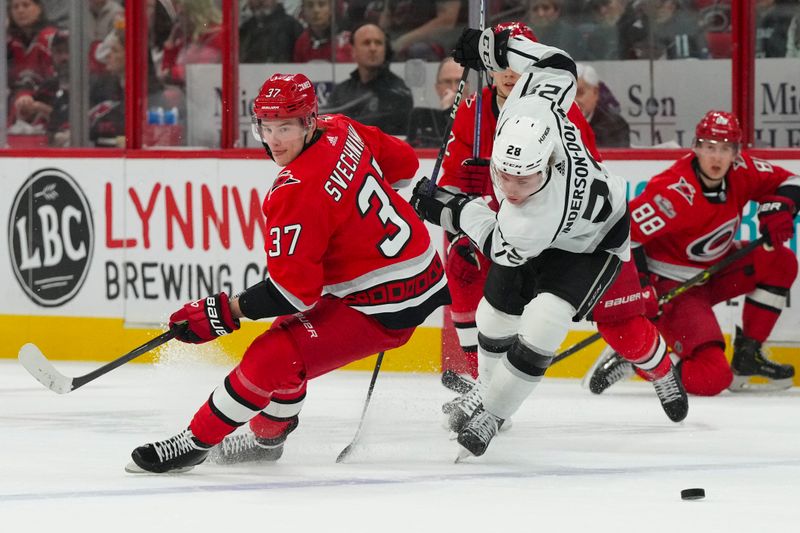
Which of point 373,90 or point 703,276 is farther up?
point 373,90

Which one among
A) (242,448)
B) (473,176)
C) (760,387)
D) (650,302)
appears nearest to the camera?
(242,448)

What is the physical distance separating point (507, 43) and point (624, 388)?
1.91 meters

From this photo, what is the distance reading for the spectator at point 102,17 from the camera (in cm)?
676

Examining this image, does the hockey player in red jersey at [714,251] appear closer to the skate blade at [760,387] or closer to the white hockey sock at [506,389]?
the skate blade at [760,387]

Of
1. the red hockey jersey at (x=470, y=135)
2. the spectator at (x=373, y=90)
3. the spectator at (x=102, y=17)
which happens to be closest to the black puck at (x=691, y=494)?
the red hockey jersey at (x=470, y=135)

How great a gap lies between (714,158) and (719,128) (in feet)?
0.35

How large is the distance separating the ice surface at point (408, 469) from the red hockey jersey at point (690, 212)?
20.0 inches

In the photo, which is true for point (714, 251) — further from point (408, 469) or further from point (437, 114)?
point (408, 469)

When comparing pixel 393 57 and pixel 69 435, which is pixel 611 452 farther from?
pixel 393 57

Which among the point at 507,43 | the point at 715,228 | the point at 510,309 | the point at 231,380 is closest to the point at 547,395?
the point at 715,228

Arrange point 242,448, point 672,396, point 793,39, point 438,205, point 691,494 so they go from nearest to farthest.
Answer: point 691,494 → point 242,448 → point 438,205 → point 672,396 → point 793,39

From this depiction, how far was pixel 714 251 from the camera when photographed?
18.7 ft

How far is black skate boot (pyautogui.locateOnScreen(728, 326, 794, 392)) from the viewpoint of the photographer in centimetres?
572

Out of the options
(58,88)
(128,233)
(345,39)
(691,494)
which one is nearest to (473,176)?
(691,494)
